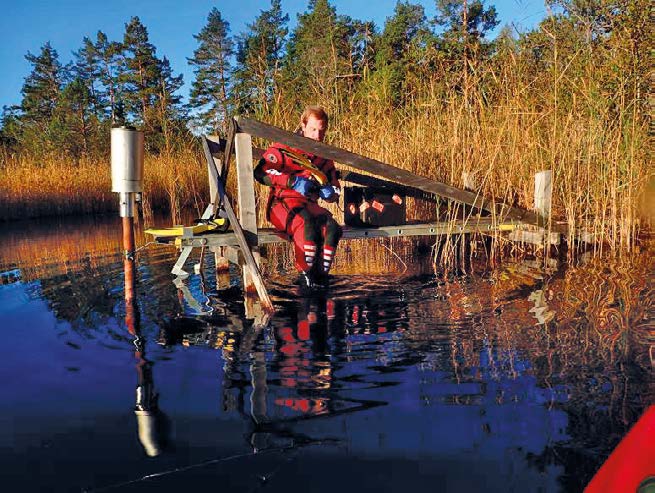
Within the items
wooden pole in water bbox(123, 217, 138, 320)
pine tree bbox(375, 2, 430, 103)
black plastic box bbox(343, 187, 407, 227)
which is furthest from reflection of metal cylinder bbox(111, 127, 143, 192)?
pine tree bbox(375, 2, 430, 103)

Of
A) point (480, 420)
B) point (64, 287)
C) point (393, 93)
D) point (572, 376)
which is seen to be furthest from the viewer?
point (393, 93)

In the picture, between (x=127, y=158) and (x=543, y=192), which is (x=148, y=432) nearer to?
(x=127, y=158)

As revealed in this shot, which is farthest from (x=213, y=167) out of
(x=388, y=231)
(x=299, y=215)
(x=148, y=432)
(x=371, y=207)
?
(x=148, y=432)

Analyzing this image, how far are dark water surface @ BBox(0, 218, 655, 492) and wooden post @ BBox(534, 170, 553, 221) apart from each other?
1.25 metres

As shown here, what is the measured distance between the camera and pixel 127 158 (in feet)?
13.8

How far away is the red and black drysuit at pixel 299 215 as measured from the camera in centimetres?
478

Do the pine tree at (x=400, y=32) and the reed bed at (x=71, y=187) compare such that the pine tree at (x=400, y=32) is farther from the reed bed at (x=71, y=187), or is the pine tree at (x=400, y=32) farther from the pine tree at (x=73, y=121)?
the pine tree at (x=73, y=121)

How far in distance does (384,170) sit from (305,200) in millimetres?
736

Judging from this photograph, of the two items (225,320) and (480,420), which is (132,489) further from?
(225,320)

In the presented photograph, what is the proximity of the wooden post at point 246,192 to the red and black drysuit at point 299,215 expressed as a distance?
0.33 m

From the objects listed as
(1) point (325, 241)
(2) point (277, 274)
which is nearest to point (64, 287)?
(2) point (277, 274)

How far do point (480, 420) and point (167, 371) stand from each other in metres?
1.54

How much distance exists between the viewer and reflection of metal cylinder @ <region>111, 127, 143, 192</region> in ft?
13.5

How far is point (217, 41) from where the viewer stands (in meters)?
40.2
